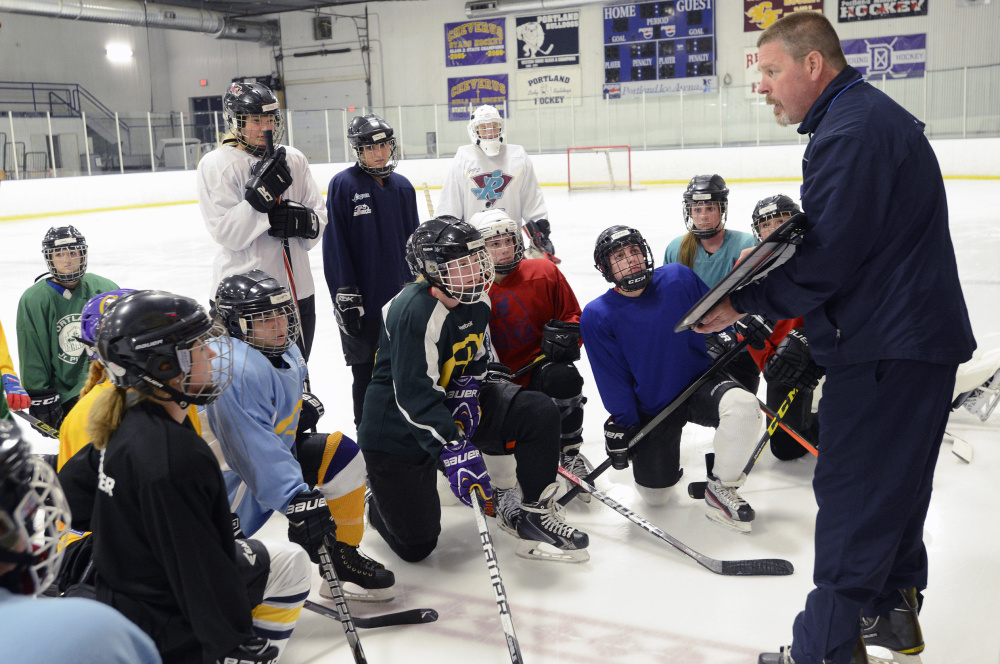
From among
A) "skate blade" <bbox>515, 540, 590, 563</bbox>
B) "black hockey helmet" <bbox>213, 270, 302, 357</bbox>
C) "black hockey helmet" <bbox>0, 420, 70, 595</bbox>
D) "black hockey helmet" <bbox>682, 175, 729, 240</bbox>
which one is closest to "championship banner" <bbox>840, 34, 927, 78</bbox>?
"black hockey helmet" <bbox>682, 175, 729, 240</bbox>

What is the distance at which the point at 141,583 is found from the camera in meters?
1.57

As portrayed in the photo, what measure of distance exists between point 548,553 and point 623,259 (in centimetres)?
102

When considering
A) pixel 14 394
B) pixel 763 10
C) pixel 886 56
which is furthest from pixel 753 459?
pixel 763 10

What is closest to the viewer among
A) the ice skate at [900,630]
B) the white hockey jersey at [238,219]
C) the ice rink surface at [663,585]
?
the ice skate at [900,630]

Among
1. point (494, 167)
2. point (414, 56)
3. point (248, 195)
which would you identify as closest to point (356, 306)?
point (248, 195)

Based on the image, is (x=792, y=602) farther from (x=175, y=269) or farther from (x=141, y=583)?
(x=175, y=269)

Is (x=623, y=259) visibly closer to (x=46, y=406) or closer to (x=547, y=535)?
(x=547, y=535)

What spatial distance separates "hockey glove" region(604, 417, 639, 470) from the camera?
9.68 ft

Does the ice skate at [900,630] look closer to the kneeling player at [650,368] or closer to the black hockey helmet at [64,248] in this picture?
the kneeling player at [650,368]

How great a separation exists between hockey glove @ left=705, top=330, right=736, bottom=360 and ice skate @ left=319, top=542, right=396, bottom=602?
1341 millimetres

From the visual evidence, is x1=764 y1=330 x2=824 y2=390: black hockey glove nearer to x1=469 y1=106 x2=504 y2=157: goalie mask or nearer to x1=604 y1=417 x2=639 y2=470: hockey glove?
x1=604 y1=417 x2=639 y2=470: hockey glove

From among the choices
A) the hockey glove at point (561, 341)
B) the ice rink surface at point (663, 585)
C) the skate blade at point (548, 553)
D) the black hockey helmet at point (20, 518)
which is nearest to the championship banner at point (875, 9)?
the ice rink surface at point (663, 585)

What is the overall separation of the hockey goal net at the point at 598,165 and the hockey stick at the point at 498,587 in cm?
1455

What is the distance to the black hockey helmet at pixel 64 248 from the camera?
11.2ft
